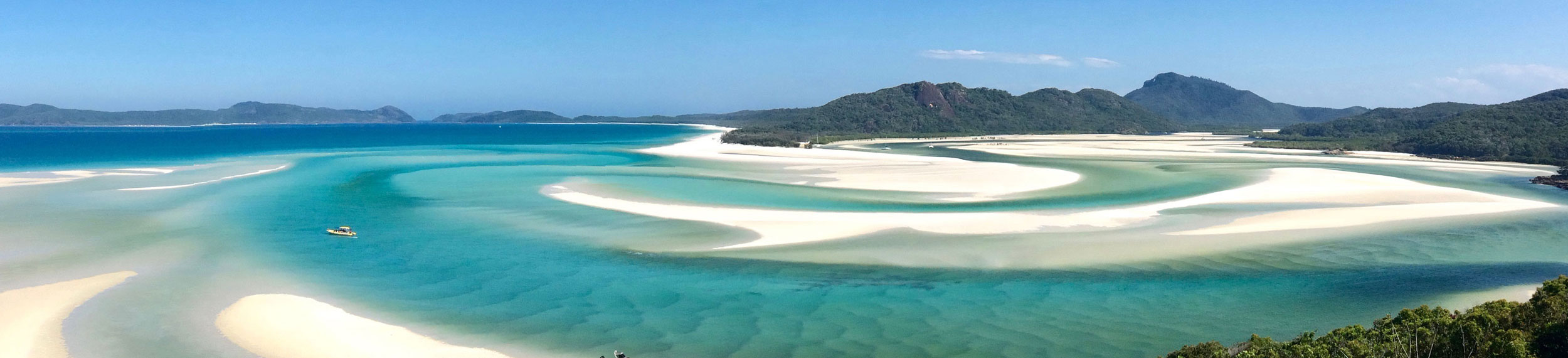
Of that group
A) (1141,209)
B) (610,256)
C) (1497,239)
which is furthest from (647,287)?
(1497,239)

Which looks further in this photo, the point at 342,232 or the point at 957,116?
the point at 957,116

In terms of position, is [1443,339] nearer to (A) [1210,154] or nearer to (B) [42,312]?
(B) [42,312]

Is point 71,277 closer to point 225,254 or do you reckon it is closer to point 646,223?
point 225,254

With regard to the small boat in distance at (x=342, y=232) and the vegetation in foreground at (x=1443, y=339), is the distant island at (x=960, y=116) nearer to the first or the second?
the small boat in distance at (x=342, y=232)

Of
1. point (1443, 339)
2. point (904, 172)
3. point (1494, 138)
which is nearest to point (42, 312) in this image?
point (1443, 339)

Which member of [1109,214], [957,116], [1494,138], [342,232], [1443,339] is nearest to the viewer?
[1443,339]

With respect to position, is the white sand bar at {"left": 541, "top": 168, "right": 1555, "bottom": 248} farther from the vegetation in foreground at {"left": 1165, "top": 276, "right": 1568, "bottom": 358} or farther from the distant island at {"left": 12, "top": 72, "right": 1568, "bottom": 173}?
the distant island at {"left": 12, "top": 72, "right": 1568, "bottom": 173}

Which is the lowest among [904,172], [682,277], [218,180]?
[682,277]

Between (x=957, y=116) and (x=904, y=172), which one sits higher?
(x=957, y=116)

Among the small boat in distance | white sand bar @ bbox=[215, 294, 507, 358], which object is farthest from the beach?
white sand bar @ bbox=[215, 294, 507, 358]
